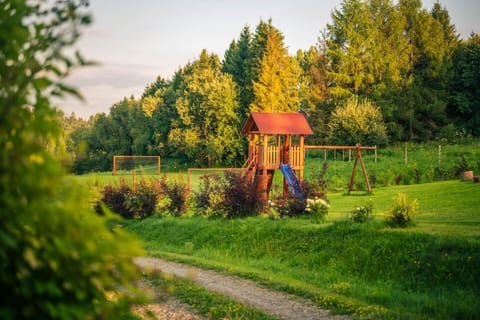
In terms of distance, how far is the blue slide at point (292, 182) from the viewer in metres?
17.7

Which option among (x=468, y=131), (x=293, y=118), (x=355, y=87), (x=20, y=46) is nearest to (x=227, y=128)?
(x=355, y=87)

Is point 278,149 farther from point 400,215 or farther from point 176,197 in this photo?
point 400,215

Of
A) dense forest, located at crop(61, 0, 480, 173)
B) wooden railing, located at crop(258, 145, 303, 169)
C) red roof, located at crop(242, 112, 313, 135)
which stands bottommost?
wooden railing, located at crop(258, 145, 303, 169)

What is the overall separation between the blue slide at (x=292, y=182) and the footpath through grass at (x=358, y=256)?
1587 mm

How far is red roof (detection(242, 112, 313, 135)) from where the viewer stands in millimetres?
22592

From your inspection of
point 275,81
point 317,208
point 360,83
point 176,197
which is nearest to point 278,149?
point 176,197

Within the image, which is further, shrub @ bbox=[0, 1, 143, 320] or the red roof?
the red roof

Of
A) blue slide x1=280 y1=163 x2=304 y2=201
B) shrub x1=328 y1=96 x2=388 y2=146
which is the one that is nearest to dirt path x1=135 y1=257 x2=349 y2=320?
blue slide x1=280 y1=163 x2=304 y2=201

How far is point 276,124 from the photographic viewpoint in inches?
904

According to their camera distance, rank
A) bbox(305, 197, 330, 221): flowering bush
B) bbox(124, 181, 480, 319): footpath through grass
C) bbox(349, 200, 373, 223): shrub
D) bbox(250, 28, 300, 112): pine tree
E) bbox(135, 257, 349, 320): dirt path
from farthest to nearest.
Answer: bbox(250, 28, 300, 112): pine tree
bbox(305, 197, 330, 221): flowering bush
bbox(349, 200, 373, 223): shrub
bbox(124, 181, 480, 319): footpath through grass
bbox(135, 257, 349, 320): dirt path

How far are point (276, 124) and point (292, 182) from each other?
351cm

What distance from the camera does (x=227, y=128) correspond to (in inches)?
1991

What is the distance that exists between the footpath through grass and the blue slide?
5.21ft

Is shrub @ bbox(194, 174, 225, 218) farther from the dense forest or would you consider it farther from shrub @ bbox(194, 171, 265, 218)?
the dense forest
